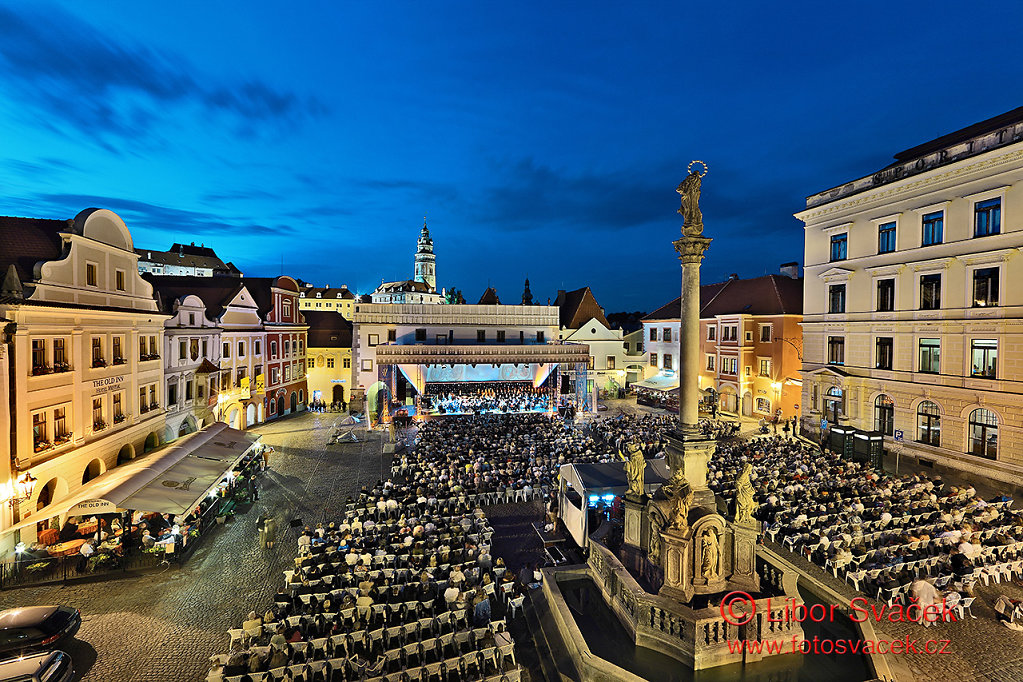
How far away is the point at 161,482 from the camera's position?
15.5m

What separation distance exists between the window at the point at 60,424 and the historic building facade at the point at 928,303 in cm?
3388

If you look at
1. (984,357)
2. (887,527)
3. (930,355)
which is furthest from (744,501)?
(930,355)

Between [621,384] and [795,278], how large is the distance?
1767 centimetres

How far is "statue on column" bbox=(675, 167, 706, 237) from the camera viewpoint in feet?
34.6

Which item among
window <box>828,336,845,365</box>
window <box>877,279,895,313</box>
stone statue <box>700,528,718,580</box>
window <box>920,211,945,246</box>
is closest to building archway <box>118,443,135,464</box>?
stone statue <box>700,528,718,580</box>

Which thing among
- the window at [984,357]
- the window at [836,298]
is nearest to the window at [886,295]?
the window at [836,298]

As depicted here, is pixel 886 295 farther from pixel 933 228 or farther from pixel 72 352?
pixel 72 352

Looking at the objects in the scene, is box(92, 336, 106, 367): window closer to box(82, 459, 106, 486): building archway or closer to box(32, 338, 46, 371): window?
box(32, 338, 46, 371): window

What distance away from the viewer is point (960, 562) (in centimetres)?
1224

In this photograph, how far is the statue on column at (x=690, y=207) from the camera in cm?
1055

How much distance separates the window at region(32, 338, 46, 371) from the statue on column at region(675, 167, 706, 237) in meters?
18.8

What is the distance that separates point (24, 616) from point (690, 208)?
55.2 ft

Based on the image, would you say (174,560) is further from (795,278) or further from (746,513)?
(795,278)

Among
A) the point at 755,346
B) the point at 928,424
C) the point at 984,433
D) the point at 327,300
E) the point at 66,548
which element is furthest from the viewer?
the point at 327,300
